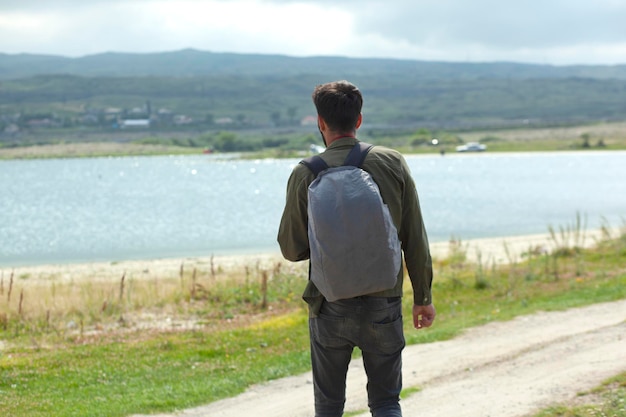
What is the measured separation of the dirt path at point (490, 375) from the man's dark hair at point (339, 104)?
3700 mm

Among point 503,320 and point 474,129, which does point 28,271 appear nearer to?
point 503,320

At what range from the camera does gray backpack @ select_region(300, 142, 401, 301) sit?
4566 millimetres

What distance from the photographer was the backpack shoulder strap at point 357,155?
15.5 feet

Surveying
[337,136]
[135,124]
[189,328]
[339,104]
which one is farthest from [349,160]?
[135,124]

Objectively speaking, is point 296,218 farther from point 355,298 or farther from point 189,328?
point 189,328

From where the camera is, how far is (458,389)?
28.8 ft

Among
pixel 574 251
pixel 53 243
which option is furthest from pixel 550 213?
pixel 574 251

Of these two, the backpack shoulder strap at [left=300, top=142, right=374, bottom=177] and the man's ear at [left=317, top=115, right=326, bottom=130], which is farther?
the man's ear at [left=317, top=115, right=326, bottom=130]

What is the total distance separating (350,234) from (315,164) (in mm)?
426

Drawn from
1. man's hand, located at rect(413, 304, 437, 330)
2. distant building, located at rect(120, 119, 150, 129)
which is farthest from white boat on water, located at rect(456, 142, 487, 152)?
man's hand, located at rect(413, 304, 437, 330)

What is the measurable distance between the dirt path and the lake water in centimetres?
2410

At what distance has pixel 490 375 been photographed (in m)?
9.37

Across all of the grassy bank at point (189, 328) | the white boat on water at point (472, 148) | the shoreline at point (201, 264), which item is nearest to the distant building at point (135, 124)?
the white boat on water at point (472, 148)

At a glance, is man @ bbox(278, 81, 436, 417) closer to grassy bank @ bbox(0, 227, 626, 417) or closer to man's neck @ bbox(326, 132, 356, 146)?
man's neck @ bbox(326, 132, 356, 146)
